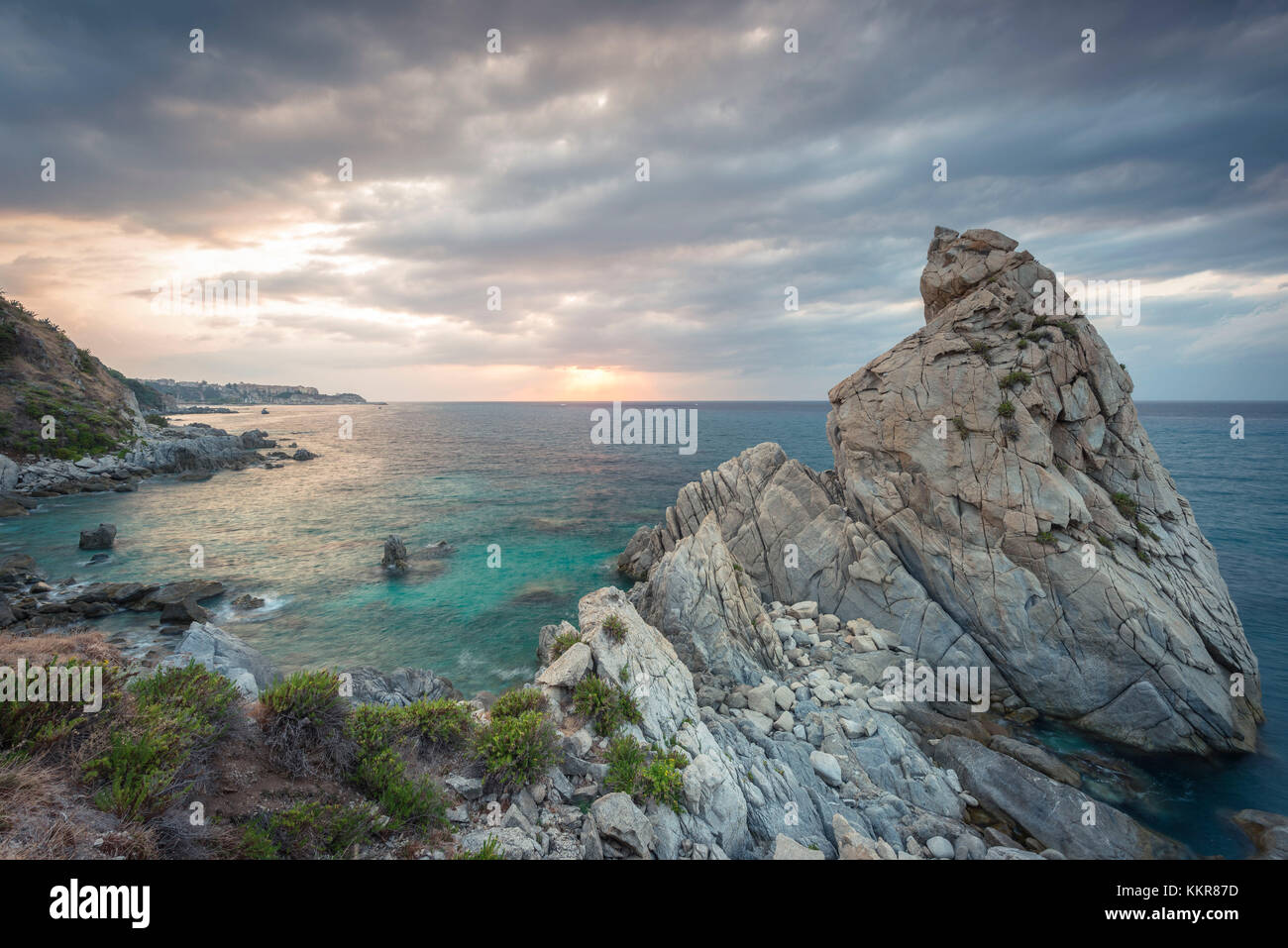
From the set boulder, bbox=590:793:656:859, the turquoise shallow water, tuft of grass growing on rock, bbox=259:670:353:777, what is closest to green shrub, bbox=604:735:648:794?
boulder, bbox=590:793:656:859

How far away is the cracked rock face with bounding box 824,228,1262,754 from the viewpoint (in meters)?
20.4

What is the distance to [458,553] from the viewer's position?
44.7 meters

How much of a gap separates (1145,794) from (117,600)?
54.4 meters

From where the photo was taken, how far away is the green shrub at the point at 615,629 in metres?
15.5

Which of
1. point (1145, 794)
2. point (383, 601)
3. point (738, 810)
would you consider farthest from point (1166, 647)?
point (383, 601)

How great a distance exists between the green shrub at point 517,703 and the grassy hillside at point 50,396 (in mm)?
82696

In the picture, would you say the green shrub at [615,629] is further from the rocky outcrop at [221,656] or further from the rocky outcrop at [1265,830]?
the rocky outcrop at [1265,830]

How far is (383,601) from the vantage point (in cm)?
3422

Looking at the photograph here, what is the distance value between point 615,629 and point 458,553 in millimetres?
33804

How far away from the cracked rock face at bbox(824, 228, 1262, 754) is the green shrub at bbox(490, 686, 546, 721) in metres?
21.9

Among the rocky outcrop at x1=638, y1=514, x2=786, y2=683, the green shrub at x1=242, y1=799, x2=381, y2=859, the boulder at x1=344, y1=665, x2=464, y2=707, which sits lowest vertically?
the boulder at x1=344, y1=665, x2=464, y2=707

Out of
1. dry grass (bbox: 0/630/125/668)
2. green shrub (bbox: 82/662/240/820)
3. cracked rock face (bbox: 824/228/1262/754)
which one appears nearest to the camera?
green shrub (bbox: 82/662/240/820)

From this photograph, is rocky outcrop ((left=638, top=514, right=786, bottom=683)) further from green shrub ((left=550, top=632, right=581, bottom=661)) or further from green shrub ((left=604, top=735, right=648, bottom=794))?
green shrub ((left=604, top=735, right=648, bottom=794))
